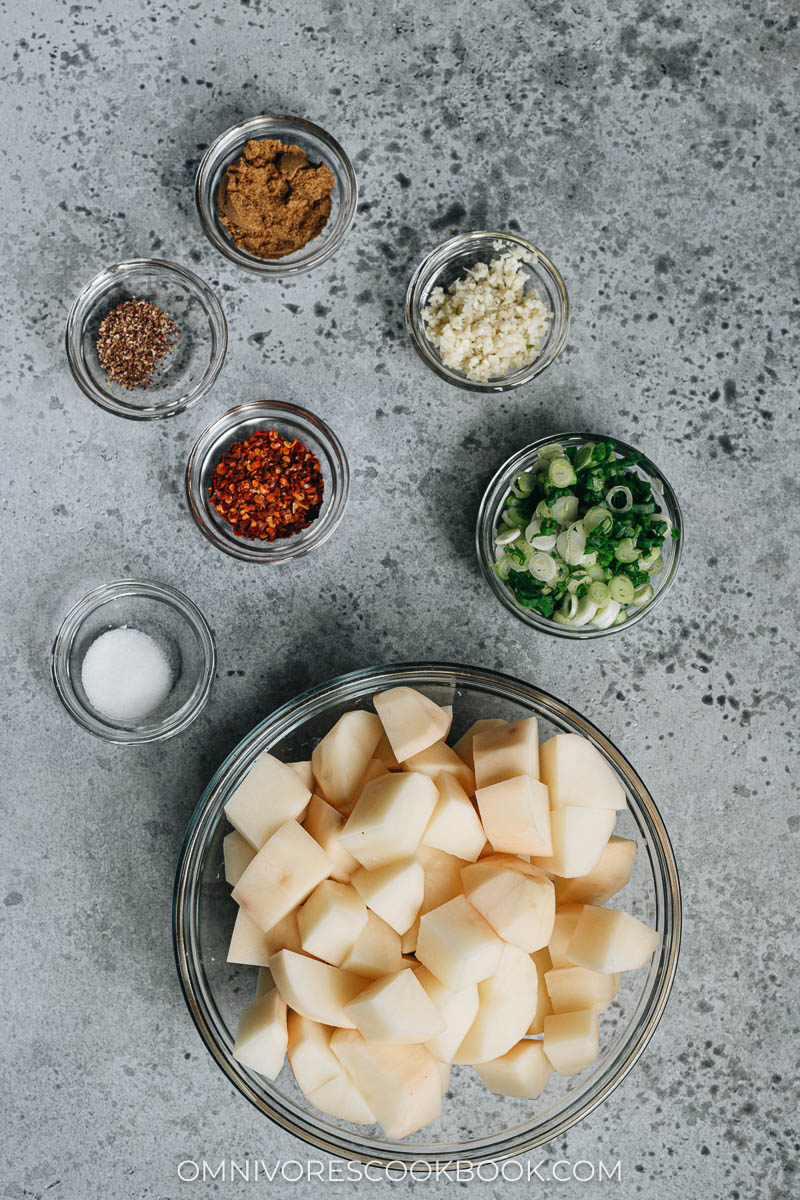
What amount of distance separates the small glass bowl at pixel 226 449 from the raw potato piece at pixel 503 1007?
73 cm

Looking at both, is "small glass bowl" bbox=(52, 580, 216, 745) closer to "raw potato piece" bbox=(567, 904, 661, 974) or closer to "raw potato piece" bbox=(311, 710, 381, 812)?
"raw potato piece" bbox=(311, 710, 381, 812)

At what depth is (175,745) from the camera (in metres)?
1.45

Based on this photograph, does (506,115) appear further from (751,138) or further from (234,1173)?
(234,1173)

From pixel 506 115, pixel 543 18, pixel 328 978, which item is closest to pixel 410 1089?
pixel 328 978

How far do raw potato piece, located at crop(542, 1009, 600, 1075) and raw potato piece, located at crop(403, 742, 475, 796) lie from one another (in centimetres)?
36

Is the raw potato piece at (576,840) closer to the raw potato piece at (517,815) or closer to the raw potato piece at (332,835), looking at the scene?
the raw potato piece at (517,815)

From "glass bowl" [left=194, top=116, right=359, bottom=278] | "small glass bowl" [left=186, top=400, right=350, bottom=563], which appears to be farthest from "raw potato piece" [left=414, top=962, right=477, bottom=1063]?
"glass bowl" [left=194, top=116, right=359, bottom=278]

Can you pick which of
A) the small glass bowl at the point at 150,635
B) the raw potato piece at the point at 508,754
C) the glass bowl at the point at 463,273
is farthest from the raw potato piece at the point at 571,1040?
the glass bowl at the point at 463,273

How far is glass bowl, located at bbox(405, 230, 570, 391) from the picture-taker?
1.43 metres

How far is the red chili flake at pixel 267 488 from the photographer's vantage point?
4.64 feet

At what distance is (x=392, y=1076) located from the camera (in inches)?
45.6

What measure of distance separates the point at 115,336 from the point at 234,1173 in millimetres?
1479

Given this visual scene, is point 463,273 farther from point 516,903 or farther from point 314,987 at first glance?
point 314,987

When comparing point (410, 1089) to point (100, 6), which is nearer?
point (410, 1089)
